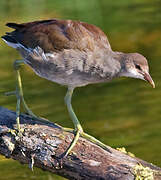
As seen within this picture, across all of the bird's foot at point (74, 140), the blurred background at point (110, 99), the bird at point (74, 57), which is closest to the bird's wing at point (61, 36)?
the bird at point (74, 57)

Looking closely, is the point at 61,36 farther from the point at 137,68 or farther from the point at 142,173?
the point at 142,173

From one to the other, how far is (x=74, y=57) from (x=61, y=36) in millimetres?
200

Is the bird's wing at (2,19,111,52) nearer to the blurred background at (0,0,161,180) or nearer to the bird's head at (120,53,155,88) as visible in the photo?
the bird's head at (120,53,155,88)

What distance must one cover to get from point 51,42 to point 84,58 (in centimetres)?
28

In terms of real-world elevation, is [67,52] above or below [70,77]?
above

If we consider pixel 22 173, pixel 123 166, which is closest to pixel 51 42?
pixel 123 166

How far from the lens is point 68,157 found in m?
3.78

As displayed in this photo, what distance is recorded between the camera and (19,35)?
165 inches

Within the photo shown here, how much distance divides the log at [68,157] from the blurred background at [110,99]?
1481mm

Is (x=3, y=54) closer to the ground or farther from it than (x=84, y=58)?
closer to the ground

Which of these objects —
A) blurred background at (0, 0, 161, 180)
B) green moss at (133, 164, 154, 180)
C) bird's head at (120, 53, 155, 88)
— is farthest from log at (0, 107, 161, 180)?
blurred background at (0, 0, 161, 180)

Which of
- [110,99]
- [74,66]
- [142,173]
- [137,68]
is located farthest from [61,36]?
[110,99]

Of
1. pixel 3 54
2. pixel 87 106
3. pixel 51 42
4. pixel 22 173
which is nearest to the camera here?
pixel 51 42

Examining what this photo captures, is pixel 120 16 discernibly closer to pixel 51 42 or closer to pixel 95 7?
pixel 95 7
